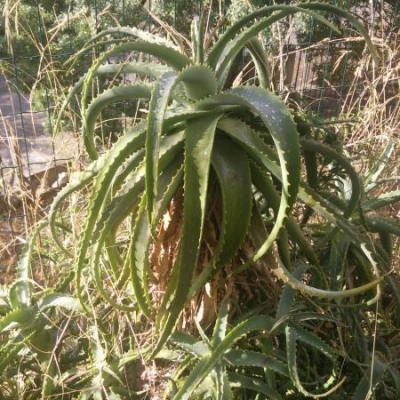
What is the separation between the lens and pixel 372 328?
1694 millimetres

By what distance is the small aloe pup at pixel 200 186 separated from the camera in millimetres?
1266

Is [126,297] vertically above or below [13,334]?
above

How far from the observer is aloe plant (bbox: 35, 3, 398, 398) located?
1.27 m

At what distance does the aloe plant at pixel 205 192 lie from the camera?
4.17 feet

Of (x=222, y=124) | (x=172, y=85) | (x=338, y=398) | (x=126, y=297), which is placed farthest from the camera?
(x=126, y=297)

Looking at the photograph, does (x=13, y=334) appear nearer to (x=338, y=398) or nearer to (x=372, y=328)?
(x=338, y=398)

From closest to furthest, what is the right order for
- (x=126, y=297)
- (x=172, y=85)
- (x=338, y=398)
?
(x=172, y=85)
(x=338, y=398)
(x=126, y=297)

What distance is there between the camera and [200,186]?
1.25 meters

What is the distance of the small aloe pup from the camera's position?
127cm

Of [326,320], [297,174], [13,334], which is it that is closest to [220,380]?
[326,320]

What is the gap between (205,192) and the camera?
124cm

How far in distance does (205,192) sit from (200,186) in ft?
0.06

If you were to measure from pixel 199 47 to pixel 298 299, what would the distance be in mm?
669

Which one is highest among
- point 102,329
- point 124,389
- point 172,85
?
point 172,85
